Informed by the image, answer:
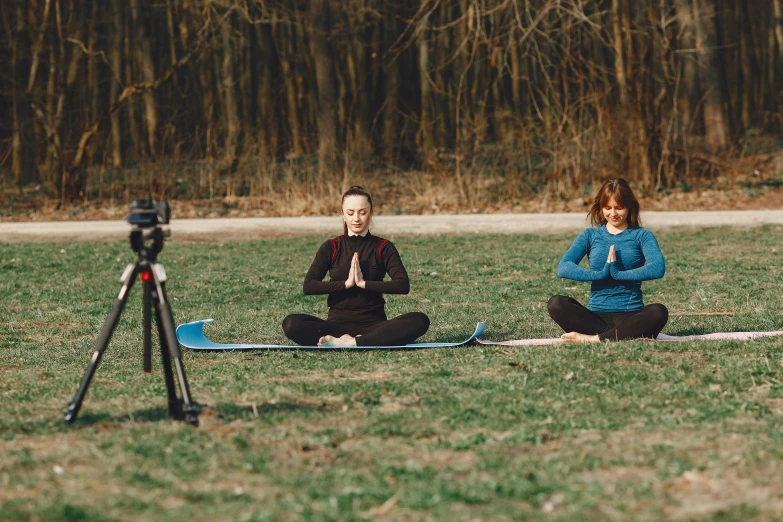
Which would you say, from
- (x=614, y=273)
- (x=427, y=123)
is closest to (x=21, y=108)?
(x=427, y=123)

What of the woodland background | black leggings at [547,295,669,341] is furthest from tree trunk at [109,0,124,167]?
black leggings at [547,295,669,341]

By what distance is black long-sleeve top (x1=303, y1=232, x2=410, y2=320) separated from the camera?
7527 millimetres

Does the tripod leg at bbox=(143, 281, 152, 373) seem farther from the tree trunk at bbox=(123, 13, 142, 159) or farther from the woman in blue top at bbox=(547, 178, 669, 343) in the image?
the tree trunk at bbox=(123, 13, 142, 159)

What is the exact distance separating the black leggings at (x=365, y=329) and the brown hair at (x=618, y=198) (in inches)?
54.6

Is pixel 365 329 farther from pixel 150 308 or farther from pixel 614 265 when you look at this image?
pixel 150 308

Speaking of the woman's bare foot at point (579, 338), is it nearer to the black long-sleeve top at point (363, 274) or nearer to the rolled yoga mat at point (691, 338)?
the rolled yoga mat at point (691, 338)

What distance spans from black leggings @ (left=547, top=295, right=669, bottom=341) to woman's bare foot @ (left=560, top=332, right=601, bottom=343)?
0.15ft

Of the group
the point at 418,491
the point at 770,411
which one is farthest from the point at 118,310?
the point at 770,411

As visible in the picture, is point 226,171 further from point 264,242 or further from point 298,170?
point 264,242

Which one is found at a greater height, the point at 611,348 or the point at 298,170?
the point at 298,170

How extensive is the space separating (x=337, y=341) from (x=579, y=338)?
1.58 meters

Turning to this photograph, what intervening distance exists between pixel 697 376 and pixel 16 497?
11.8 feet

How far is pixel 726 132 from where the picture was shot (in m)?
25.2

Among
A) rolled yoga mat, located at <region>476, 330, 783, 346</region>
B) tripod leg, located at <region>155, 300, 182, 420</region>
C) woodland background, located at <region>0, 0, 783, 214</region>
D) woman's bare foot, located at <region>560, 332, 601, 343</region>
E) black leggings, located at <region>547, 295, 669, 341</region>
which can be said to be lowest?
rolled yoga mat, located at <region>476, 330, 783, 346</region>
